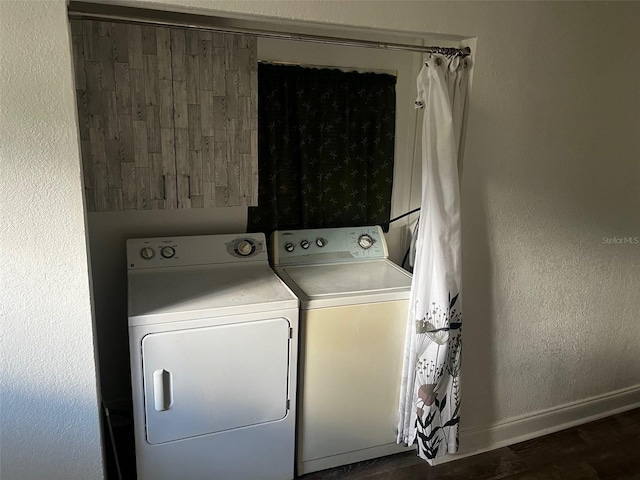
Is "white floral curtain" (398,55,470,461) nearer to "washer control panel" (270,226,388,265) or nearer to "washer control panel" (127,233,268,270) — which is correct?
"washer control panel" (270,226,388,265)

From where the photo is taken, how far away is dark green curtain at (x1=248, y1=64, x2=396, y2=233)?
2379mm

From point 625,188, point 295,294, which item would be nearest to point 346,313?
point 295,294

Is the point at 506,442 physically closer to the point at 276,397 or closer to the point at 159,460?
the point at 276,397

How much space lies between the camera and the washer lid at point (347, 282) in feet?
6.69

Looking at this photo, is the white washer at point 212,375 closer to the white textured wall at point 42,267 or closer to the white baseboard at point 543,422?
the white textured wall at point 42,267

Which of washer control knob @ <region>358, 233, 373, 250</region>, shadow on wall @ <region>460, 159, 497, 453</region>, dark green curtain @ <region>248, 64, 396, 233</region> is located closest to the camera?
shadow on wall @ <region>460, 159, 497, 453</region>

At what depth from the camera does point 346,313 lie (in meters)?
2.05

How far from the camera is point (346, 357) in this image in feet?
6.90

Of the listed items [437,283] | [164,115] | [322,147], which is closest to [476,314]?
[437,283]

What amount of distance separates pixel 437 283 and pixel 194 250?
3.64 feet

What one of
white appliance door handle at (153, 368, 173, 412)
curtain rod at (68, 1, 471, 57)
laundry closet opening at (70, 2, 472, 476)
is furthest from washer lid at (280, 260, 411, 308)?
curtain rod at (68, 1, 471, 57)

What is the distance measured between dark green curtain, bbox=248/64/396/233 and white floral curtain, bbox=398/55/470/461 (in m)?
0.60

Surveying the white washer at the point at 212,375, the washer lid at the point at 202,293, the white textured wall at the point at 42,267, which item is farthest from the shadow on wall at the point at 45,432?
the washer lid at the point at 202,293

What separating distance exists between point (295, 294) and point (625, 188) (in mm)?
1768
